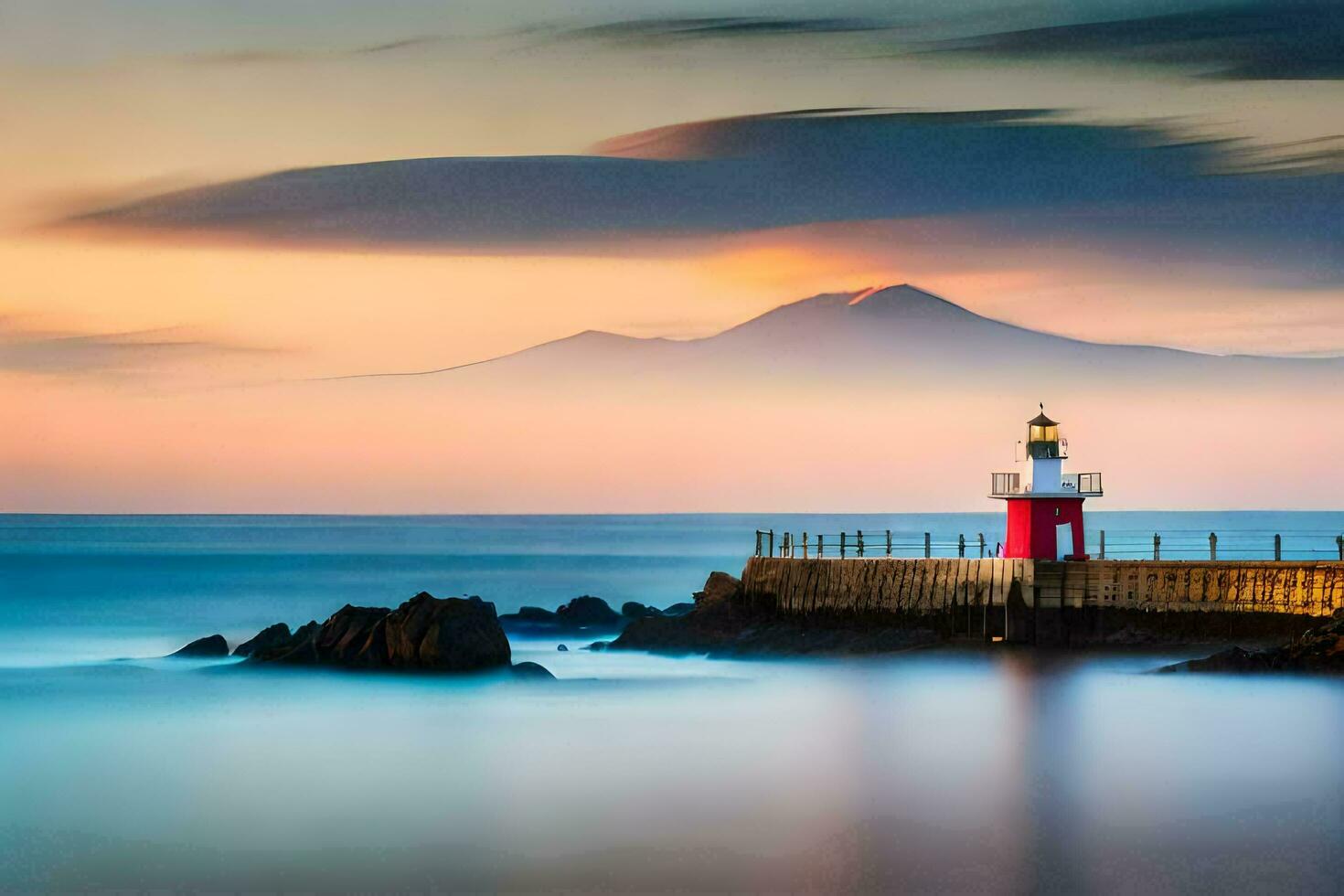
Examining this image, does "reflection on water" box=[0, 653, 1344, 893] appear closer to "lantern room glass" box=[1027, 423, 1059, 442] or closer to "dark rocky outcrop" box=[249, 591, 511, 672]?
"dark rocky outcrop" box=[249, 591, 511, 672]

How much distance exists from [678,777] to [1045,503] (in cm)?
845

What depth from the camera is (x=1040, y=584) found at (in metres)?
23.6

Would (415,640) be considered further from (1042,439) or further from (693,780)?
(1042,439)

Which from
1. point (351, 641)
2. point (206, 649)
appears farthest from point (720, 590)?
point (206, 649)

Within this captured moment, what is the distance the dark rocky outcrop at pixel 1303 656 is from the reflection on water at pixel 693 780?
0.29 metres

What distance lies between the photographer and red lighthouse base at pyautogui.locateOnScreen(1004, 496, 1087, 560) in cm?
2398

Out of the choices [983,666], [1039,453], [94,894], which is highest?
[1039,453]

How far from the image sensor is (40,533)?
11756cm

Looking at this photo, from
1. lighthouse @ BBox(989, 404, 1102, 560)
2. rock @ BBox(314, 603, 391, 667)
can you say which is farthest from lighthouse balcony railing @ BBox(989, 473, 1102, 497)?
rock @ BBox(314, 603, 391, 667)

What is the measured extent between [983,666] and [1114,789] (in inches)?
256

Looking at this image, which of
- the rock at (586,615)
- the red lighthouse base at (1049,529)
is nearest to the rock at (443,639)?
the red lighthouse base at (1049,529)

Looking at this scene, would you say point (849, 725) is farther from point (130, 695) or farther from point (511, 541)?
point (511, 541)

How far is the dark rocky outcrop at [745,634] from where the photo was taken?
79.9 feet

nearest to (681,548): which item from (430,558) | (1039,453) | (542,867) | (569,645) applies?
(430,558)
